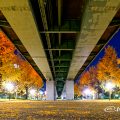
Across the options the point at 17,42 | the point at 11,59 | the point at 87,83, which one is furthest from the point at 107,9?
the point at 87,83

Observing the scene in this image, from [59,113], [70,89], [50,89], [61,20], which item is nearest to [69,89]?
[70,89]

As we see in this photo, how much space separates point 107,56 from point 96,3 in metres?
48.1

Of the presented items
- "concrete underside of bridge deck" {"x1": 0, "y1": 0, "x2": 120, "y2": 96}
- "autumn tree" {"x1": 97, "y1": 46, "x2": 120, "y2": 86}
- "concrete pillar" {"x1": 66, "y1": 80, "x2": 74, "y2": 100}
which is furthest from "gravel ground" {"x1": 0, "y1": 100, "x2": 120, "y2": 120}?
"concrete pillar" {"x1": 66, "y1": 80, "x2": 74, "y2": 100}

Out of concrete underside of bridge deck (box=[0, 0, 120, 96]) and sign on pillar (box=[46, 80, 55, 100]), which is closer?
concrete underside of bridge deck (box=[0, 0, 120, 96])

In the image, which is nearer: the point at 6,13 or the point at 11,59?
the point at 6,13

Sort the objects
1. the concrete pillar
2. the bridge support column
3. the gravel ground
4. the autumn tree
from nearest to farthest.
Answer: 1. the gravel ground
2. the autumn tree
3. the bridge support column
4. the concrete pillar

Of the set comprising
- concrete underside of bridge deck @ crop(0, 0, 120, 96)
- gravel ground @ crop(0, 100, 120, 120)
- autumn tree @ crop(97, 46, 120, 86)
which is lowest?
gravel ground @ crop(0, 100, 120, 120)

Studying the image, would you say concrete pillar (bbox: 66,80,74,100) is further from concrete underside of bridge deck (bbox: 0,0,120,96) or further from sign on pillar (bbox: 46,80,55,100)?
concrete underside of bridge deck (bbox: 0,0,120,96)

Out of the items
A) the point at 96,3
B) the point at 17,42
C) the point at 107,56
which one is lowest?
the point at 96,3

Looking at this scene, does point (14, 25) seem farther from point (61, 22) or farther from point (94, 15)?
point (94, 15)

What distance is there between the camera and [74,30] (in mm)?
20047

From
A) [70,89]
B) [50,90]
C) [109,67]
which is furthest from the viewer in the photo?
[70,89]

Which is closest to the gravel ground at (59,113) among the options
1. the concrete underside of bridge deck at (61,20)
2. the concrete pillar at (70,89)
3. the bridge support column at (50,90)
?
the concrete underside of bridge deck at (61,20)

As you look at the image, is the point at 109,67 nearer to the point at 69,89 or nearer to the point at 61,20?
the point at 69,89
